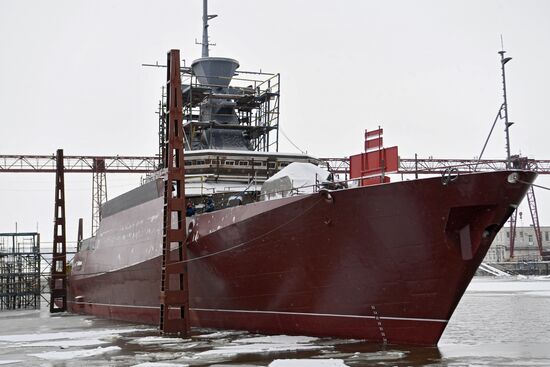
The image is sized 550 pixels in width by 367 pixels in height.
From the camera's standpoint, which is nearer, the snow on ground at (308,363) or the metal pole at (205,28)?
the snow on ground at (308,363)

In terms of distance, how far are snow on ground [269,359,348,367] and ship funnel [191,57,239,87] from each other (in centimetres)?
1791

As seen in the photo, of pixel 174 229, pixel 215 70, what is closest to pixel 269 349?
pixel 174 229

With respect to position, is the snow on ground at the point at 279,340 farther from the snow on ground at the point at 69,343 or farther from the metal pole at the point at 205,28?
the metal pole at the point at 205,28

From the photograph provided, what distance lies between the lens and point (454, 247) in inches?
603

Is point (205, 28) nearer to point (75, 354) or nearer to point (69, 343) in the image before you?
point (69, 343)

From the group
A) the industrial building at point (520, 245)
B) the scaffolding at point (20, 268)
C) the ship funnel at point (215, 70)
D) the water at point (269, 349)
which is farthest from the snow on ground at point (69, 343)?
the industrial building at point (520, 245)

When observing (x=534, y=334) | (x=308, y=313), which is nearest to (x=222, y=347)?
(x=308, y=313)

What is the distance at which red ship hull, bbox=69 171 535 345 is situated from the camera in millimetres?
15297

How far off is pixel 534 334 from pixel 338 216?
677 centimetres

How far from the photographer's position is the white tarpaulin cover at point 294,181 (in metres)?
18.7

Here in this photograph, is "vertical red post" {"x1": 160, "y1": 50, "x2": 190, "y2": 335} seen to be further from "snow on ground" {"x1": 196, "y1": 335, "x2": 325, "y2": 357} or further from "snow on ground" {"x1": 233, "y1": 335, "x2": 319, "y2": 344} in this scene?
"snow on ground" {"x1": 196, "y1": 335, "x2": 325, "y2": 357}

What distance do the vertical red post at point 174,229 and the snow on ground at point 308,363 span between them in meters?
6.13

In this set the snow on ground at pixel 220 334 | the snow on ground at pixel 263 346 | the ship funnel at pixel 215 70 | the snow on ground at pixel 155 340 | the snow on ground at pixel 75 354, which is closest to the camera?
the snow on ground at pixel 263 346

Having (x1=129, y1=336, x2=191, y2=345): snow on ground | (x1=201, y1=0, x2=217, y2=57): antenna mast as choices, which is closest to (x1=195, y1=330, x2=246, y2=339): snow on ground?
(x1=129, y1=336, x2=191, y2=345): snow on ground
